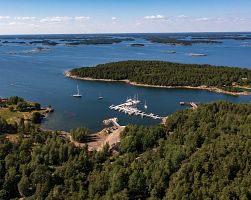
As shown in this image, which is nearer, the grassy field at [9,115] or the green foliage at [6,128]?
the green foliage at [6,128]

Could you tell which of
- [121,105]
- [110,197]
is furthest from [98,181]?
[121,105]

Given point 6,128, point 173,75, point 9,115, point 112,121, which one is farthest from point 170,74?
point 6,128

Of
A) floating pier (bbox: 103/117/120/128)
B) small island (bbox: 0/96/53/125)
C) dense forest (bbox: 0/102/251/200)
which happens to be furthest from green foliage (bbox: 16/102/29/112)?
dense forest (bbox: 0/102/251/200)

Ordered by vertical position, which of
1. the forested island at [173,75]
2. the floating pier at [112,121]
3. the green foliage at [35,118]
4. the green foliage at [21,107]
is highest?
the forested island at [173,75]

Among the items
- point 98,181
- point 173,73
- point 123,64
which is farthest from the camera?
point 123,64

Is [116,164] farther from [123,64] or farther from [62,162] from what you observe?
[123,64]

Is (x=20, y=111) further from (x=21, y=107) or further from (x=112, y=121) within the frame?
(x=112, y=121)

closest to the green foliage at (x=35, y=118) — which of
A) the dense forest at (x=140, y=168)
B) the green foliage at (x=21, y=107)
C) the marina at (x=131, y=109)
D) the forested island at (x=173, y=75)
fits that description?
the green foliage at (x=21, y=107)

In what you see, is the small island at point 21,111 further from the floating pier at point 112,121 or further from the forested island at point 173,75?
the forested island at point 173,75
